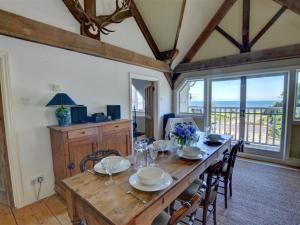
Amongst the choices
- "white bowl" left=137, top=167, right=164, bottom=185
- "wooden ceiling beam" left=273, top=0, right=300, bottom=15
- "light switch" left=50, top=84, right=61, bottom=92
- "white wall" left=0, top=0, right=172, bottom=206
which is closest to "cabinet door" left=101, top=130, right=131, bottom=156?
"white wall" left=0, top=0, right=172, bottom=206

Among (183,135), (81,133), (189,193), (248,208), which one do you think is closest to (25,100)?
(81,133)

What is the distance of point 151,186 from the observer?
3.89 feet

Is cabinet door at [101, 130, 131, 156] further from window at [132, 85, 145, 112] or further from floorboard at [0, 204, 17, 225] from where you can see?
window at [132, 85, 145, 112]

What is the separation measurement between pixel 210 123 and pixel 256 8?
291 cm

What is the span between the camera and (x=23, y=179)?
89.2 inches

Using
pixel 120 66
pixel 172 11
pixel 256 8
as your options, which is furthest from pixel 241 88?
pixel 120 66

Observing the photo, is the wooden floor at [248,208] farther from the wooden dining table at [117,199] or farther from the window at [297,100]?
the window at [297,100]

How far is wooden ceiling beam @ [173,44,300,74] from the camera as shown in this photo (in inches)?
134

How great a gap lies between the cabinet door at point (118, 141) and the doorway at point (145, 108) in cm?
90

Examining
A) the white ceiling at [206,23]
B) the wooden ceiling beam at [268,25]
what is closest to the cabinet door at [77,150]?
the white ceiling at [206,23]

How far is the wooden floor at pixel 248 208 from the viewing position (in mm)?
1961

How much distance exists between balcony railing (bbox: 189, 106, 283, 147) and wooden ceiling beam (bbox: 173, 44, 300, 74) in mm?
1144

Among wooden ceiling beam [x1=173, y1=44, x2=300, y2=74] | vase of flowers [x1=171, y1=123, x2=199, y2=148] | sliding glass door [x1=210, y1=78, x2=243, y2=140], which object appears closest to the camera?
vase of flowers [x1=171, y1=123, x2=199, y2=148]

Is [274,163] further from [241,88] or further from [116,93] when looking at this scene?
[116,93]
